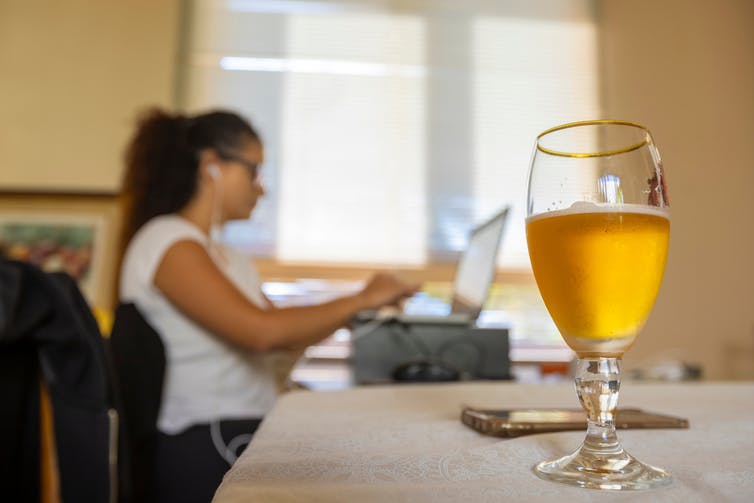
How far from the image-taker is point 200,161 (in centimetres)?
147

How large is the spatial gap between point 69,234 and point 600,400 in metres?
→ 2.50

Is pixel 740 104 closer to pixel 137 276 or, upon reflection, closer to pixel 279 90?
pixel 279 90

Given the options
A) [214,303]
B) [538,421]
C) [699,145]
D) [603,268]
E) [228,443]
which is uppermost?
[699,145]

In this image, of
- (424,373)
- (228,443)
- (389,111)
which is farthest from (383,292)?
(389,111)

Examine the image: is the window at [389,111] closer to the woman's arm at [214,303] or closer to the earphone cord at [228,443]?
the woman's arm at [214,303]

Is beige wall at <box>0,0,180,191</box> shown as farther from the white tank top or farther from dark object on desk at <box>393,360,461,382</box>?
dark object on desk at <box>393,360,461,382</box>

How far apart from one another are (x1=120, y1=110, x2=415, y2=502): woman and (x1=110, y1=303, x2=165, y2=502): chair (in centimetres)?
3

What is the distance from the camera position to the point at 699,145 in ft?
8.99

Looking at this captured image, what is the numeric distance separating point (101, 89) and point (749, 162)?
2.93 m

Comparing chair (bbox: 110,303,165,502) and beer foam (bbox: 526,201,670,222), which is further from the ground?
beer foam (bbox: 526,201,670,222)

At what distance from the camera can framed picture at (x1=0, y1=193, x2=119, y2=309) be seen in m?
2.36

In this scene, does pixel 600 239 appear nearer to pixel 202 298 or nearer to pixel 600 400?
pixel 600 400

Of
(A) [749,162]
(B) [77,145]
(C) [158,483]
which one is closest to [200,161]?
(C) [158,483]

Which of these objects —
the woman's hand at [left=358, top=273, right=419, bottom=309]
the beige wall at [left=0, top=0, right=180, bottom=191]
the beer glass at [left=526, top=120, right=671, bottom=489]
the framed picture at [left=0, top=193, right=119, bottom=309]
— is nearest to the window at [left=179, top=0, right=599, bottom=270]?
the beige wall at [left=0, top=0, right=180, bottom=191]
